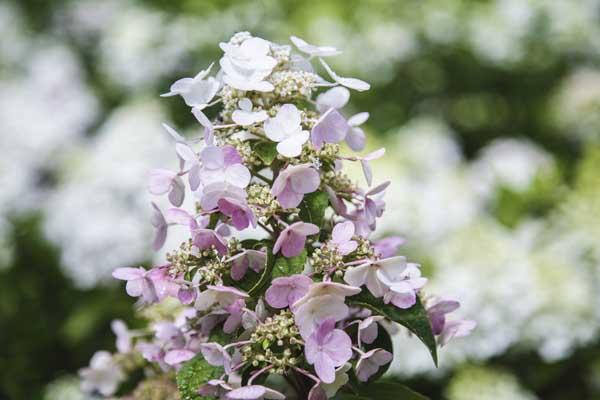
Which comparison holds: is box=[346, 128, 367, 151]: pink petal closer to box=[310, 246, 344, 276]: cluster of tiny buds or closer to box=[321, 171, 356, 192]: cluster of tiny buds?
box=[321, 171, 356, 192]: cluster of tiny buds

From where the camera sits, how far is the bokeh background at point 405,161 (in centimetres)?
172

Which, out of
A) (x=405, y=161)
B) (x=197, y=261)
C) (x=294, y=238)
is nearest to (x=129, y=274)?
(x=197, y=261)

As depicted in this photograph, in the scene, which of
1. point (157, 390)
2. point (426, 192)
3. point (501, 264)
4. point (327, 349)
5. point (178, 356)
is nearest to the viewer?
point (327, 349)

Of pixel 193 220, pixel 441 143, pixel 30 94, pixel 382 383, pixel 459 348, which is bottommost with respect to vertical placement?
pixel 30 94

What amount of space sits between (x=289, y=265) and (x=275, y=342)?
0.25 ft

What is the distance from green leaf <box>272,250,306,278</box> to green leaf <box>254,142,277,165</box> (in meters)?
0.10

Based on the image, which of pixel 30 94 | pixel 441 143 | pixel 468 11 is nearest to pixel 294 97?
pixel 441 143

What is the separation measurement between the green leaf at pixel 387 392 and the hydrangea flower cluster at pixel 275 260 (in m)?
0.02

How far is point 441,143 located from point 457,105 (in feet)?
2.48

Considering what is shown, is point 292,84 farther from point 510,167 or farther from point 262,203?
point 510,167

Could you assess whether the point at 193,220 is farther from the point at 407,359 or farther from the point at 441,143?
the point at 441,143

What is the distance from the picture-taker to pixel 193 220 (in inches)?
32.4

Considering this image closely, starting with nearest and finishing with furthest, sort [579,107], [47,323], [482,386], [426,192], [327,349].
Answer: [327,349] < [482,386] < [47,323] < [426,192] < [579,107]

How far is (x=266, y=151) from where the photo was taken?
0.83 meters
